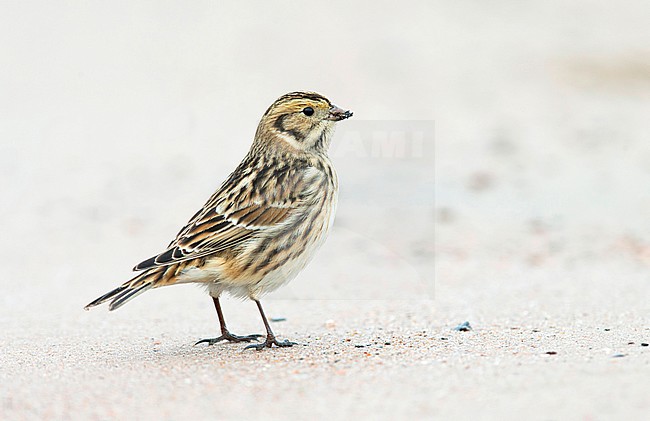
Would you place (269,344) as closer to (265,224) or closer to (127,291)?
(265,224)

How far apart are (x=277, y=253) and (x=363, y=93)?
8417 mm

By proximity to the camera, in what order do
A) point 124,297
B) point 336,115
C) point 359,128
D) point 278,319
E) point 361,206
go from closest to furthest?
point 124,297
point 336,115
point 278,319
point 361,206
point 359,128

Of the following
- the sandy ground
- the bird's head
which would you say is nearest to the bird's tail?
the sandy ground

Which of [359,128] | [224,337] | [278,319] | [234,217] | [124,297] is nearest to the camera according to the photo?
[124,297]

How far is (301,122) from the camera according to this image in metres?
7.21

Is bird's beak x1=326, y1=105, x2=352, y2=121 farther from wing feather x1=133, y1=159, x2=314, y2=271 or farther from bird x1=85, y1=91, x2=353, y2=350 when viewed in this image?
wing feather x1=133, y1=159, x2=314, y2=271

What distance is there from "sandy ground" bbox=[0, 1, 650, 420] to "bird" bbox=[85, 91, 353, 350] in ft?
1.67

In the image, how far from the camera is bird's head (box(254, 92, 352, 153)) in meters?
7.16

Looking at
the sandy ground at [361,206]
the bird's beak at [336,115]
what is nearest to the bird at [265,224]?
the bird's beak at [336,115]

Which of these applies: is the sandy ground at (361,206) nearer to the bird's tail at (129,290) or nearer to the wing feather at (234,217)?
the bird's tail at (129,290)

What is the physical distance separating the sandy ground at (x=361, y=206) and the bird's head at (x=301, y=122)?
1.50 m

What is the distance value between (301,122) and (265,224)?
3.45 feet

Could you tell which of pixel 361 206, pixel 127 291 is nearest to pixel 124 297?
pixel 127 291

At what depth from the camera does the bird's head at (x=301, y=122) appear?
7164 mm
